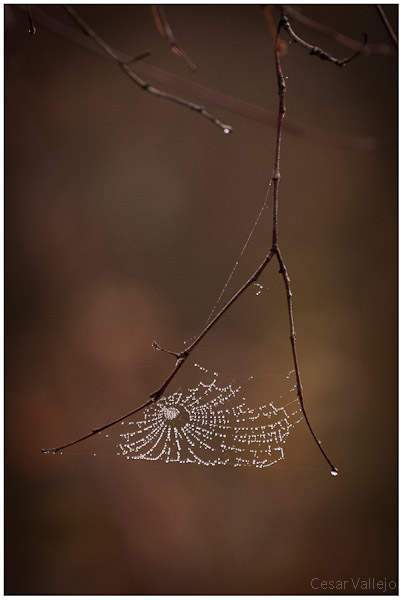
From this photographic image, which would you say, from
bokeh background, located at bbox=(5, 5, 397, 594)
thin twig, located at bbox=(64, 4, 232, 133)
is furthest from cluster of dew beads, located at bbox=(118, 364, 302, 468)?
thin twig, located at bbox=(64, 4, 232, 133)

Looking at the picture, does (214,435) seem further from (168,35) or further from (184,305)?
(168,35)

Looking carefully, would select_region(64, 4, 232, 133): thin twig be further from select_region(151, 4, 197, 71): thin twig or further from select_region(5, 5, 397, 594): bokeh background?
select_region(5, 5, 397, 594): bokeh background

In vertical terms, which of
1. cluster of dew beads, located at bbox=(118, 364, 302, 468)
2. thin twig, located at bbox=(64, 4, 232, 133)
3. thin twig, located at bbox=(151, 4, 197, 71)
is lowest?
cluster of dew beads, located at bbox=(118, 364, 302, 468)

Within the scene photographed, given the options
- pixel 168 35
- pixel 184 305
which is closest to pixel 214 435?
pixel 184 305

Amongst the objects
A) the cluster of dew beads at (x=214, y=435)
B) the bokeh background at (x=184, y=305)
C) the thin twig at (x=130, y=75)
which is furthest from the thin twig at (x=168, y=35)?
the bokeh background at (x=184, y=305)

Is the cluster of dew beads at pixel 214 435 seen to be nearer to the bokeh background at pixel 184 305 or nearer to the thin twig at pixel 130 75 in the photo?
the bokeh background at pixel 184 305

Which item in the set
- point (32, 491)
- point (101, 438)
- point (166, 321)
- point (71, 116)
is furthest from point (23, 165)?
point (32, 491)

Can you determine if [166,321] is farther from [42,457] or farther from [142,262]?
[42,457]

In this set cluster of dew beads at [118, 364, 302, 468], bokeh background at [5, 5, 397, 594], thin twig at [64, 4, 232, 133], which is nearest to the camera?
thin twig at [64, 4, 232, 133]
